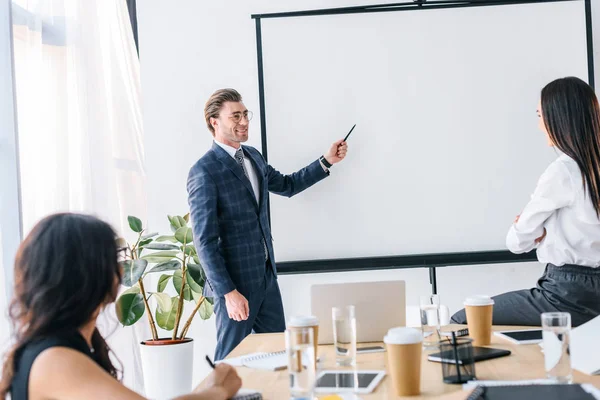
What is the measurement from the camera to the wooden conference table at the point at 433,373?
154 centimetres

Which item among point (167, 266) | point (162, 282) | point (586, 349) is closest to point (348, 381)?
point (586, 349)

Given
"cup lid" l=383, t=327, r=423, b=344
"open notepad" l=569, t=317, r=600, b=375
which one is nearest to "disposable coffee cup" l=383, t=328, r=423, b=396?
"cup lid" l=383, t=327, r=423, b=344

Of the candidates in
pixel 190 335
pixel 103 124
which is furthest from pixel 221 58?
pixel 190 335

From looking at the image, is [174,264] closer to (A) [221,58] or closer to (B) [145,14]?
(A) [221,58]

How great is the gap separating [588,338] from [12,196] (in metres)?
2.42

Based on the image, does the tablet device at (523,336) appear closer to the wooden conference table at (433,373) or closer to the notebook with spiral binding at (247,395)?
the wooden conference table at (433,373)

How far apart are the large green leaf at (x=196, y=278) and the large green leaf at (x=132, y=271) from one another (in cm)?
25

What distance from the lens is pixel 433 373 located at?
171 cm

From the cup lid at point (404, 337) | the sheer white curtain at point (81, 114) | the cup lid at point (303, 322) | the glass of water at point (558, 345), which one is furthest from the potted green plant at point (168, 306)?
the glass of water at point (558, 345)

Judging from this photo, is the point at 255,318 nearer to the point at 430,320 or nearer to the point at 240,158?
the point at 240,158

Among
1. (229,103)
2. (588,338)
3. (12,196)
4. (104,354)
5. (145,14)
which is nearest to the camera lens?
(104,354)

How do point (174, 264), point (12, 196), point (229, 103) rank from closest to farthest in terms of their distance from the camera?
point (12, 196), point (229, 103), point (174, 264)

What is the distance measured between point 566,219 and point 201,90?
7.05 ft

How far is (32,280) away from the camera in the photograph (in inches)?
53.4
